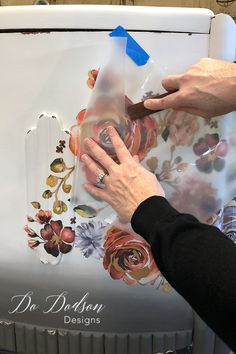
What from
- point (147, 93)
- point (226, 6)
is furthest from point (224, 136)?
point (226, 6)

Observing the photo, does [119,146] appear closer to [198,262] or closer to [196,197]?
[196,197]

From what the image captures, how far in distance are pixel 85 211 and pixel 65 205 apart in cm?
5

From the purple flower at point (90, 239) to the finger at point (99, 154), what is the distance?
162 millimetres

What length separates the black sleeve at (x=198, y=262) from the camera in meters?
0.64

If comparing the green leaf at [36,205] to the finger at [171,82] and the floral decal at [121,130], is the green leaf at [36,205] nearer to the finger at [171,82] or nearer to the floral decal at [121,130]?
the floral decal at [121,130]

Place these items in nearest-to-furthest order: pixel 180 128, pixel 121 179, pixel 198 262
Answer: pixel 198 262
pixel 121 179
pixel 180 128

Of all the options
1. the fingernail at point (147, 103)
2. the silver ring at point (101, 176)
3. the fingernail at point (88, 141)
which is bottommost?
the silver ring at point (101, 176)

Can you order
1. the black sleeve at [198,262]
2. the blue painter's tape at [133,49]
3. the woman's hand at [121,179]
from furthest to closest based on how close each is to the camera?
the blue painter's tape at [133,49]
the woman's hand at [121,179]
the black sleeve at [198,262]

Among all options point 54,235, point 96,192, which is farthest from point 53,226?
point 96,192

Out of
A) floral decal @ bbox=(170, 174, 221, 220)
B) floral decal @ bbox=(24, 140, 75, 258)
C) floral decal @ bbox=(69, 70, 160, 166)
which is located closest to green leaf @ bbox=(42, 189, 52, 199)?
floral decal @ bbox=(24, 140, 75, 258)

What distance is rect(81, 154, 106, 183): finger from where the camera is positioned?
94 cm

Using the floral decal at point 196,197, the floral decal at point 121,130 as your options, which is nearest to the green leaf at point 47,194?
the floral decal at point 121,130

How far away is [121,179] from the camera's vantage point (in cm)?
87

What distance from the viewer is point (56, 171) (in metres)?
1.00
